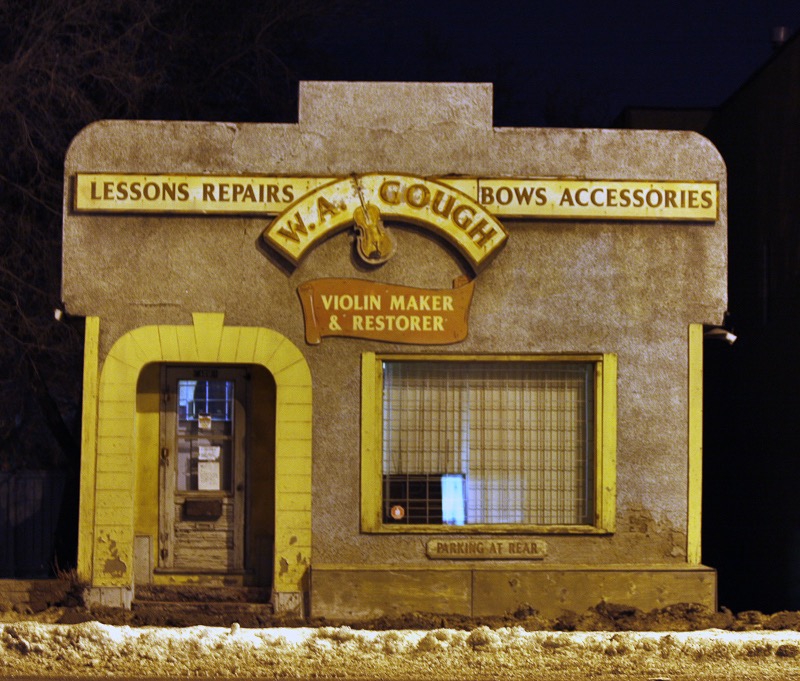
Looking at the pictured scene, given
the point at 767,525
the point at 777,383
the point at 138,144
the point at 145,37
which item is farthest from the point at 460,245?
the point at 145,37

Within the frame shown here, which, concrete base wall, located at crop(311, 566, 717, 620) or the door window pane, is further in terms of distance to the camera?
the door window pane

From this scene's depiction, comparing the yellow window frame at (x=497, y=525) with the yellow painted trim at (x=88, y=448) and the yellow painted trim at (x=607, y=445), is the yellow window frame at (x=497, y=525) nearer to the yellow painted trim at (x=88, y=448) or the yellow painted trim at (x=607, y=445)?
the yellow painted trim at (x=607, y=445)

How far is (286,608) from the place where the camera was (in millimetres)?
11961

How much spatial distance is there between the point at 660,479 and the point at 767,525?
4.37m

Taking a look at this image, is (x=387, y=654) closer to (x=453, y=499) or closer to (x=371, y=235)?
(x=453, y=499)

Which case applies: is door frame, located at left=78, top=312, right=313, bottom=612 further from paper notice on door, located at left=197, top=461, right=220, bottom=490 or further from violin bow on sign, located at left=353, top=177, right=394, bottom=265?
violin bow on sign, located at left=353, top=177, right=394, bottom=265

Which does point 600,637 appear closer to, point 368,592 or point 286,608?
point 368,592

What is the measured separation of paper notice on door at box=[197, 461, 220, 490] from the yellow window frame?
1.61m

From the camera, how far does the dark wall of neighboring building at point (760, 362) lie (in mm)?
14891

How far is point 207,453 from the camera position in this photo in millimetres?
12648

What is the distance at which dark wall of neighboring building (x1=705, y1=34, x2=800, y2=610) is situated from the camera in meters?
14.9

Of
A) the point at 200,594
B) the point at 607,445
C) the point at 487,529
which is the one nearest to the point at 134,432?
the point at 200,594

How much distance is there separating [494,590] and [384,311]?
2.89m

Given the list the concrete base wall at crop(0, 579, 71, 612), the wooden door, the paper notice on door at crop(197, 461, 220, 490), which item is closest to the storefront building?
the concrete base wall at crop(0, 579, 71, 612)
